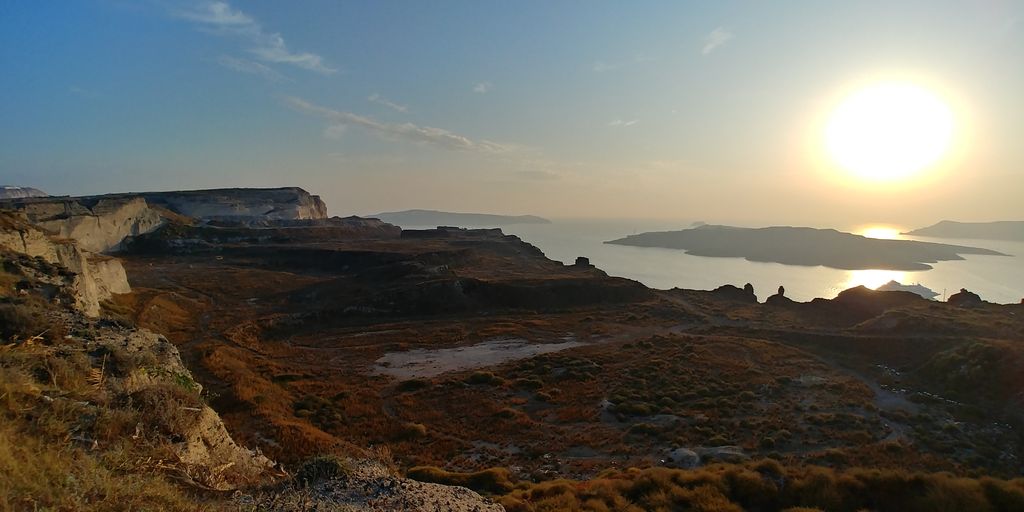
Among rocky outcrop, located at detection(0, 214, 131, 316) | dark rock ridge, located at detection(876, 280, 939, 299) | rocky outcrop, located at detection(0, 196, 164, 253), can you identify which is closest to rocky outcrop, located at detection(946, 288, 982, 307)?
rocky outcrop, located at detection(0, 214, 131, 316)

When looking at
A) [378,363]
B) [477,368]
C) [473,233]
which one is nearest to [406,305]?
[378,363]

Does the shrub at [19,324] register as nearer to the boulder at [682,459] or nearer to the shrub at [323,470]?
the shrub at [323,470]

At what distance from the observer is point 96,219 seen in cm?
6750

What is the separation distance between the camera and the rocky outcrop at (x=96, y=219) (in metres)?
59.3

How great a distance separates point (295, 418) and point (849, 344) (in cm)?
4090

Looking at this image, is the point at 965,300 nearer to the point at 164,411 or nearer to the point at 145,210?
the point at 164,411

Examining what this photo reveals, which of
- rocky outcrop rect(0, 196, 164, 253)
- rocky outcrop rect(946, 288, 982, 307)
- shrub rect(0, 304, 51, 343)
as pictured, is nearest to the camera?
shrub rect(0, 304, 51, 343)

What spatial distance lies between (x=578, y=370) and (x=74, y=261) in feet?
125

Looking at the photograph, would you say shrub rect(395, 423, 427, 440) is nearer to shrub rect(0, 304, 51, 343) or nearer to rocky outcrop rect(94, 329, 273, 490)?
rocky outcrop rect(94, 329, 273, 490)

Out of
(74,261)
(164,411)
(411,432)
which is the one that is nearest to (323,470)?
(164,411)

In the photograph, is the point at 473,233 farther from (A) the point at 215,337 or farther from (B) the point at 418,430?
(B) the point at 418,430

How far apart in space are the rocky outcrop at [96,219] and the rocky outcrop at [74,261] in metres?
22.0

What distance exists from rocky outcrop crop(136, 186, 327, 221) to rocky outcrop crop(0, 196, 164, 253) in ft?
84.5

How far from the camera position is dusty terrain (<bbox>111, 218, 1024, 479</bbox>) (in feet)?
65.3
